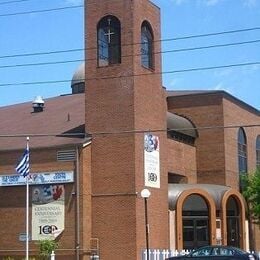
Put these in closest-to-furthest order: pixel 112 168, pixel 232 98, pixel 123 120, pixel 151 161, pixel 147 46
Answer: pixel 112 168 → pixel 123 120 → pixel 151 161 → pixel 147 46 → pixel 232 98

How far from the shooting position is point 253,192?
2084 inches

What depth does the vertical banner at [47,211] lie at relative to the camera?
41.5 m

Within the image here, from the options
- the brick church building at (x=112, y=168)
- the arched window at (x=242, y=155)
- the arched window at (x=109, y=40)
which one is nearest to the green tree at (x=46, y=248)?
the brick church building at (x=112, y=168)

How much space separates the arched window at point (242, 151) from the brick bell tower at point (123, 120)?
44.4 feet

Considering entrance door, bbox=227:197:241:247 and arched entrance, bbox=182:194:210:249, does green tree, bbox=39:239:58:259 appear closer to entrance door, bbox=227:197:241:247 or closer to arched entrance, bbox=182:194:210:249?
arched entrance, bbox=182:194:210:249

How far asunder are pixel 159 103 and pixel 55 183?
819 cm

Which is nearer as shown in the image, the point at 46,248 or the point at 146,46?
the point at 46,248

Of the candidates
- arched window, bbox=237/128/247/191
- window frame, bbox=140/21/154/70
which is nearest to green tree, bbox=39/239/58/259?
window frame, bbox=140/21/154/70

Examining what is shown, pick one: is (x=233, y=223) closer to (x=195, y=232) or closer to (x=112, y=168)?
(x=195, y=232)

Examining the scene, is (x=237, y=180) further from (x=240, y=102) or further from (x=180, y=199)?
(x=180, y=199)

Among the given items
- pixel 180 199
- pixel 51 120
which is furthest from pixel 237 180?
pixel 51 120

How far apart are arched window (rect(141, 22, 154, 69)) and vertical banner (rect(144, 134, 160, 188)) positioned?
4584 millimetres

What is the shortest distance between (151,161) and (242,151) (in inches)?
650

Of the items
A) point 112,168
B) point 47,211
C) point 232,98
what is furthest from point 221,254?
point 232,98
